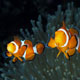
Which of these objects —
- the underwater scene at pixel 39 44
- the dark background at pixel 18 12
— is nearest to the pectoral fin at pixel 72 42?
the underwater scene at pixel 39 44

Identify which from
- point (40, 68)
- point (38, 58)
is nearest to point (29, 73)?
point (40, 68)

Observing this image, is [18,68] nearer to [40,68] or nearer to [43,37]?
[40,68]

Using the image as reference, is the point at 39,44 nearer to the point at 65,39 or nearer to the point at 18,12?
the point at 65,39

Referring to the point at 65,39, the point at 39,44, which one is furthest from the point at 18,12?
the point at 65,39

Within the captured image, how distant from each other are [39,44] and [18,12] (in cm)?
60

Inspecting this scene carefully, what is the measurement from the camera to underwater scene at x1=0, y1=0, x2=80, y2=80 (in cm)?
124

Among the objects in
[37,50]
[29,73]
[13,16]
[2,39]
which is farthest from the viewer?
[2,39]

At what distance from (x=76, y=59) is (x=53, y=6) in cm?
99

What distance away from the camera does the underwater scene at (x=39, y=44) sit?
1237mm

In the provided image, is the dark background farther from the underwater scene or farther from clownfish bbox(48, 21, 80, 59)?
clownfish bbox(48, 21, 80, 59)

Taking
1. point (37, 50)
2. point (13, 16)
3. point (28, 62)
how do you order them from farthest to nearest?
point (13, 16) → point (28, 62) → point (37, 50)

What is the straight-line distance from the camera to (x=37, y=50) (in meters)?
1.40

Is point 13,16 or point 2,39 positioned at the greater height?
point 13,16

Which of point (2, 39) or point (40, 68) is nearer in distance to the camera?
point (40, 68)
